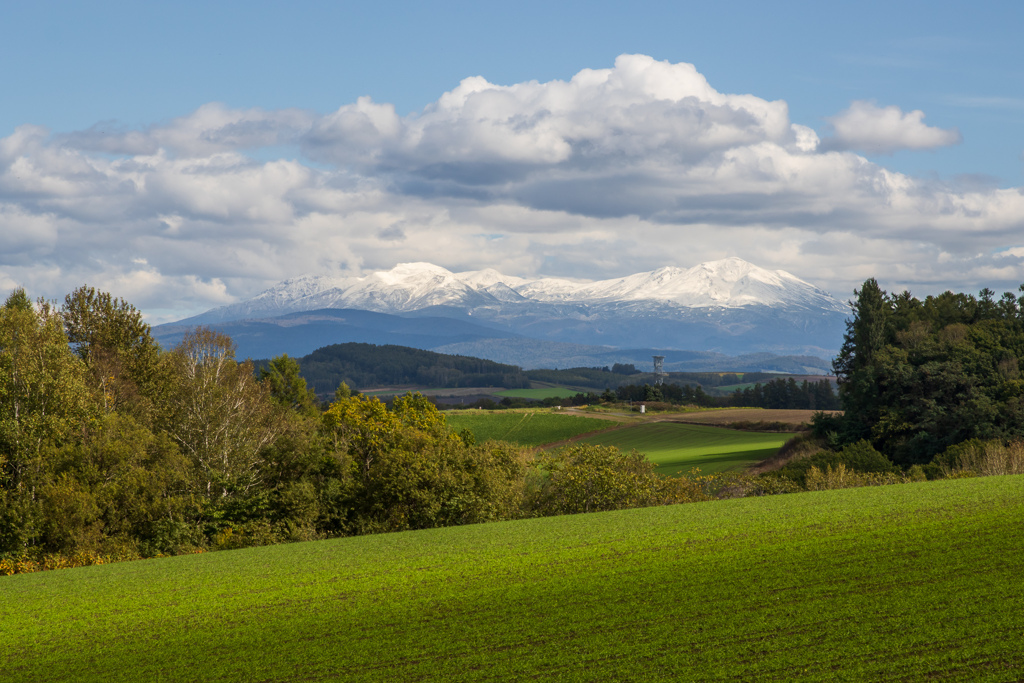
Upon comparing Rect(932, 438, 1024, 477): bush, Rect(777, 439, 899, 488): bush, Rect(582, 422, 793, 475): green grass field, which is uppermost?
Rect(932, 438, 1024, 477): bush

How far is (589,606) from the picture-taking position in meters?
21.5

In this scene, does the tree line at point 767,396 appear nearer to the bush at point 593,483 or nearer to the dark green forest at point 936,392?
the dark green forest at point 936,392

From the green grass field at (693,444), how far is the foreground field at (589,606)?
128 feet

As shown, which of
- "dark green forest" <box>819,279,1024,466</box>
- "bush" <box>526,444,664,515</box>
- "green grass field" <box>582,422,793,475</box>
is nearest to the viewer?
"bush" <box>526,444,664,515</box>

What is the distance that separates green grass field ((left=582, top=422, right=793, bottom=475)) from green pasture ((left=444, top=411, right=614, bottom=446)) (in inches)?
260

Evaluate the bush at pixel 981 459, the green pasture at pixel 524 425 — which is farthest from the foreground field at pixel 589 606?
the green pasture at pixel 524 425

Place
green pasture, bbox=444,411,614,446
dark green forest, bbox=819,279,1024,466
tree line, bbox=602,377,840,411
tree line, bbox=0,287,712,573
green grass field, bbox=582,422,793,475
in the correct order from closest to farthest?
tree line, bbox=0,287,712,573 → dark green forest, bbox=819,279,1024,466 → green grass field, bbox=582,422,793,475 → green pasture, bbox=444,411,614,446 → tree line, bbox=602,377,840,411

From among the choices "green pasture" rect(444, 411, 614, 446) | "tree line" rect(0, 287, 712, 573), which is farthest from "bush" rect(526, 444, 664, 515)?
"green pasture" rect(444, 411, 614, 446)

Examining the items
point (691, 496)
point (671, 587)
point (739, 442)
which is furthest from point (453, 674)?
point (739, 442)

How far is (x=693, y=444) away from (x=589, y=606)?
261 feet

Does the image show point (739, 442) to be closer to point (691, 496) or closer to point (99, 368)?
point (691, 496)

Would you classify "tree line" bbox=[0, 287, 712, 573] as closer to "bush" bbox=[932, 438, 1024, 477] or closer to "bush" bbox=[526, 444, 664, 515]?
"bush" bbox=[526, 444, 664, 515]

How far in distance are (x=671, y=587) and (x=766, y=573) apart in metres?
2.92

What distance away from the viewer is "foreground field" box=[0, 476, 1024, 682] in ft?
54.9
